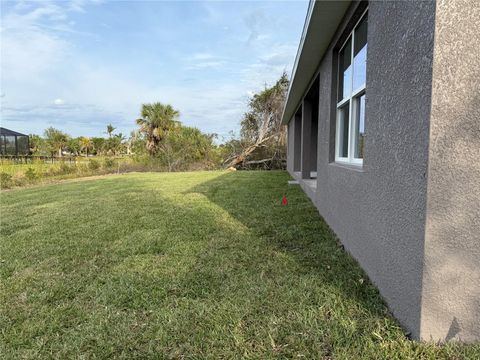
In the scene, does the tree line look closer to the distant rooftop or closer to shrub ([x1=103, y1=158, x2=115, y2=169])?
shrub ([x1=103, y1=158, x2=115, y2=169])

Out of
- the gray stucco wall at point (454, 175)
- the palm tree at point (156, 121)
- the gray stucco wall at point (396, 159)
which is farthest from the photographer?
the palm tree at point (156, 121)

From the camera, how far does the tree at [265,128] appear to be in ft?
67.6

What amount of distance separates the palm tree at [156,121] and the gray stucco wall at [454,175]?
944 inches

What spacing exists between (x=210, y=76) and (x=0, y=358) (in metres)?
19.2

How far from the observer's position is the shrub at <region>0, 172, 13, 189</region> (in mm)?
13789

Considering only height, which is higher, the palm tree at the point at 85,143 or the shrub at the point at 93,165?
the palm tree at the point at 85,143

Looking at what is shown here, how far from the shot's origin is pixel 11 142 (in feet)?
102

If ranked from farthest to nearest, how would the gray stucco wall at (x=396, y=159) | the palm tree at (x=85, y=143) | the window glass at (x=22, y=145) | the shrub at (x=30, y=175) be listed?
the palm tree at (x=85, y=143) → the window glass at (x=22, y=145) → the shrub at (x=30, y=175) → the gray stucco wall at (x=396, y=159)

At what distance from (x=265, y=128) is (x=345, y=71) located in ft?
54.3

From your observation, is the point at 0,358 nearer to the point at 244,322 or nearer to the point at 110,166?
the point at 244,322

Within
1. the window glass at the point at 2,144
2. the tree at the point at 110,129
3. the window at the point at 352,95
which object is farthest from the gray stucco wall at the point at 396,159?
the tree at the point at 110,129

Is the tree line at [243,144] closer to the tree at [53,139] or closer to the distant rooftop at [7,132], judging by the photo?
the distant rooftop at [7,132]

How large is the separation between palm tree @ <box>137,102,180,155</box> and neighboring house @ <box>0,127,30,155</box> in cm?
1497

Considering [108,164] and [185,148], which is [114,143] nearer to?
[108,164]
